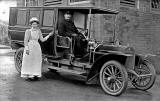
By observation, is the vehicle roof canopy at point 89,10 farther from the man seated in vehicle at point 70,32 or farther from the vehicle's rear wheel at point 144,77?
the vehicle's rear wheel at point 144,77

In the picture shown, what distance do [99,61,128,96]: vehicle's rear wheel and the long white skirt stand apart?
2041 millimetres

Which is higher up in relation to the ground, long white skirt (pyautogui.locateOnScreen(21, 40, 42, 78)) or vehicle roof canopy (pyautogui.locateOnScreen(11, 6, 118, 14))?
vehicle roof canopy (pyautogui.locateOnScreen(11, 6, 118, 14))

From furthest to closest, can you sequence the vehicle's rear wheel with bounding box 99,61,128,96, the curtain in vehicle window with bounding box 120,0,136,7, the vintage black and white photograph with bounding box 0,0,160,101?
the curtain in vehicle window with bounding box 120,0,136,7
the vintage black and white photograph with bounding box 0,0,160,101
the vehicle's rear wheel with bounding box 99,61,128,96

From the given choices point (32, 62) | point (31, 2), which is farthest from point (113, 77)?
point (31, 2)

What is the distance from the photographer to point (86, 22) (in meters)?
8.74

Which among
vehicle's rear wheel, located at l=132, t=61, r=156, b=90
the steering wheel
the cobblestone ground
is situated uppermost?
the steering wheel

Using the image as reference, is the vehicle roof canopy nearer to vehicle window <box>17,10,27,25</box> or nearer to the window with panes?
vehicle window <box>17,10,27,25</box>

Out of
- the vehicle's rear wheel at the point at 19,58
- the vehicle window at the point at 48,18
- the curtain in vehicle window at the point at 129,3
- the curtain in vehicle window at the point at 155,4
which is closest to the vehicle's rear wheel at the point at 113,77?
the vehicle window at the point at 48,18

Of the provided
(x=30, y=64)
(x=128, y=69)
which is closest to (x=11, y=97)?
(x=30, y=64)

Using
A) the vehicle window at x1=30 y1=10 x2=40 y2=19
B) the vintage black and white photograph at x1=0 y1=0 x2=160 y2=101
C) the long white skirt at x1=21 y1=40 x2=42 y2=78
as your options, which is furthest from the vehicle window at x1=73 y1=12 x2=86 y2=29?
the long white skirt at x1=21 y1=40 x2=42 y2=78

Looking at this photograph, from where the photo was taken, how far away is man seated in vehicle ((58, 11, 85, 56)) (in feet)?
26.7

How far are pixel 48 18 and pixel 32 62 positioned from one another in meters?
1.31

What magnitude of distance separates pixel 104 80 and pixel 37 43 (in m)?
2.33

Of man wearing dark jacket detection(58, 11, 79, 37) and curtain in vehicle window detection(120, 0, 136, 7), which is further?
curtain in vehicle window detection(120, 0, 136, 7)
